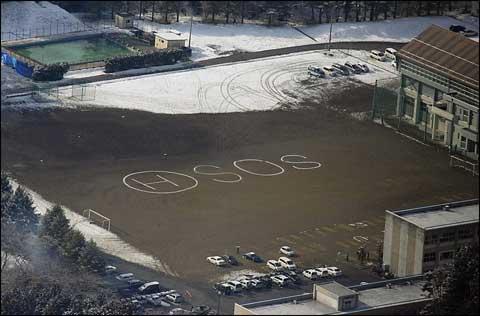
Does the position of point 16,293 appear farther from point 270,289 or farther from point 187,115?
point 187,115

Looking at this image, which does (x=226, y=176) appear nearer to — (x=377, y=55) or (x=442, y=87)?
(x=442, y=87)

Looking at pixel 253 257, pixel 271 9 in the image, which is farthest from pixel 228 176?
pixel 271 9

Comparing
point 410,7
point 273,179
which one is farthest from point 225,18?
point 273,179

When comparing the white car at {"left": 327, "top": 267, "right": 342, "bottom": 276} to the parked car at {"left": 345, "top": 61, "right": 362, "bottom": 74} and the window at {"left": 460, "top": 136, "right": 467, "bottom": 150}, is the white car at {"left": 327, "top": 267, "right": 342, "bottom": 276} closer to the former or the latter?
the window at {"left": 460, "top": 136, "right": 467, "bottom": 150}

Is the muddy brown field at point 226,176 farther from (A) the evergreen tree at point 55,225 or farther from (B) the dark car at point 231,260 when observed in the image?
(A) the evergreen tree at point 55,225

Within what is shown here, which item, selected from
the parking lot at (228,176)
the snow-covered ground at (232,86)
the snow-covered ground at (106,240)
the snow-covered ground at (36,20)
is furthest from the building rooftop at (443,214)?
the snow-covered ground at (36,20)

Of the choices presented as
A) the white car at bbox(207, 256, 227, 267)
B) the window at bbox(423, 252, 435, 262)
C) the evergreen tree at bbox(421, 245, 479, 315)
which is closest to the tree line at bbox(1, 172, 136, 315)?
the white car at bbox(207, 256, 227, 267)
